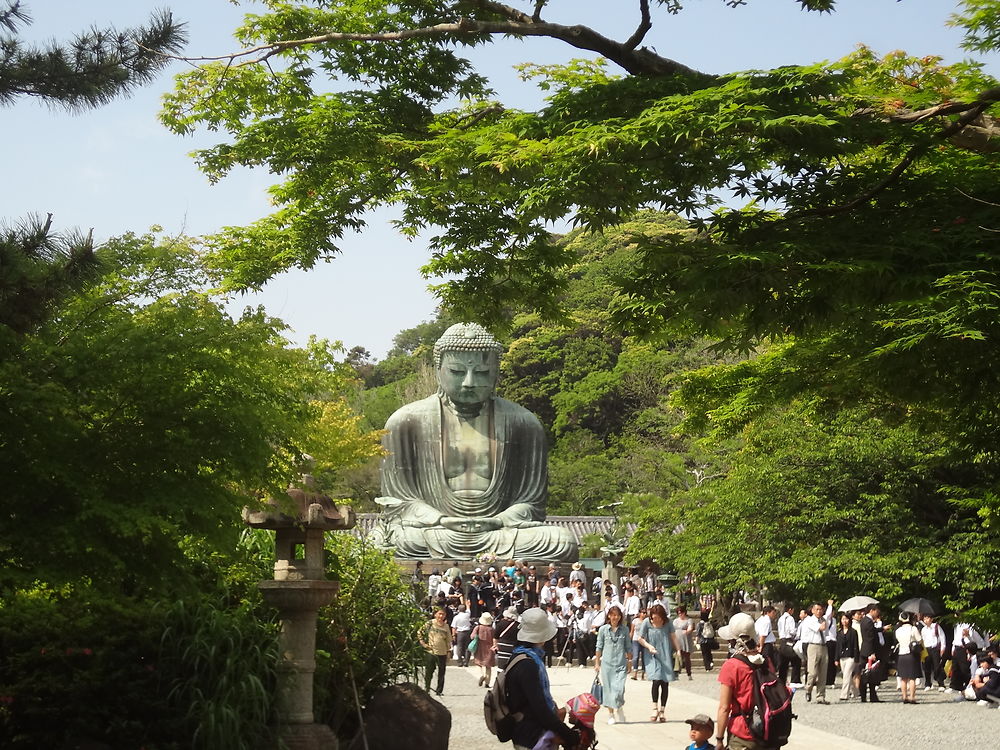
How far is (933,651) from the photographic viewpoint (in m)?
18.0

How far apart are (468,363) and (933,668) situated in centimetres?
1339

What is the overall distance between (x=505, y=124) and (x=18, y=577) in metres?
4.77

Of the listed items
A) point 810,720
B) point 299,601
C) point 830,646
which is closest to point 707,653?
point 830,646

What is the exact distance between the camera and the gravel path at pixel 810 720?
39.3 feet

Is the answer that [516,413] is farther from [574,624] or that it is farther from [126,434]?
[126,434]

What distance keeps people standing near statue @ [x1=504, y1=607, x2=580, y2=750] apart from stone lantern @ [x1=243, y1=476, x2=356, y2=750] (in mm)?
2965

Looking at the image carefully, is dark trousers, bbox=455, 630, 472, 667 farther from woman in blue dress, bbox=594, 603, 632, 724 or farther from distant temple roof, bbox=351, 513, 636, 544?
distant temple roof, bbox=351, 513, 636, 544

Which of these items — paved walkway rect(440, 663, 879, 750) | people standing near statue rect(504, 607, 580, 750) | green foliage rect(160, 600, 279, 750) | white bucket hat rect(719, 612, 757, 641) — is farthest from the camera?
paved walkway rect(440, 663, 879, 750)

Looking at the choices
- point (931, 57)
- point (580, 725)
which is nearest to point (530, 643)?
point (580, 725)

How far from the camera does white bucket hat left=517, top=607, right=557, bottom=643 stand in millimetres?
6375

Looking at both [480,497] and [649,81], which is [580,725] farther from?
[480,497]

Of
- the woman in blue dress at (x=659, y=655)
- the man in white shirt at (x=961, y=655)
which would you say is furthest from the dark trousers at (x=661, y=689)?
the man in white shirt at (x=961, y=655)

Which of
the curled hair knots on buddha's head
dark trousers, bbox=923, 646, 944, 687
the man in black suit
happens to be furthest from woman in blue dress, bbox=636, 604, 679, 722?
the curled hair knots on buddha's head

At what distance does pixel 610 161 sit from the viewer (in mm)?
8562
